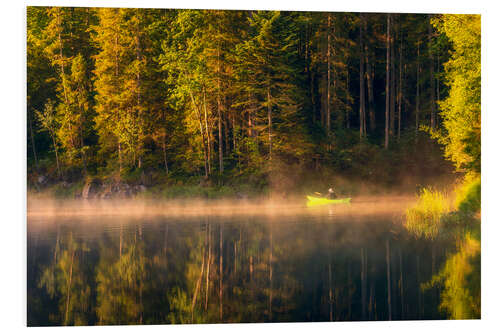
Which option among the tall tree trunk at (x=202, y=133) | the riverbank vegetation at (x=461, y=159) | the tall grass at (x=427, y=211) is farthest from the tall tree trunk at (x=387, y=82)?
the tall tree trunk at (x=202, y=133)

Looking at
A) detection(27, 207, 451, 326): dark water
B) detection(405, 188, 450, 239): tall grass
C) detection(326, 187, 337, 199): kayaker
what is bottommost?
detection(27, 207, 451, 326): dark water

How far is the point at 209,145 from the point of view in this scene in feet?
39.7

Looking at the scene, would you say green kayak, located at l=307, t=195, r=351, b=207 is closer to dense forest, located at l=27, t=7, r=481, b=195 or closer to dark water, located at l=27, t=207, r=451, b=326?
dense forest, located at l=27, t=7, r=481, b=195

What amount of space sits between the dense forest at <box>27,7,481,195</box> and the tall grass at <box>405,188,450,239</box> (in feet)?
1.18

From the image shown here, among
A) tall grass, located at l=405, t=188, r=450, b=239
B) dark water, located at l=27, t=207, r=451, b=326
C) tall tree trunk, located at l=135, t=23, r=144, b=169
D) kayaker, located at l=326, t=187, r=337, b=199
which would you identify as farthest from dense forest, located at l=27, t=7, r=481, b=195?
dark water, located at l=27, t=207, r=451, b=326

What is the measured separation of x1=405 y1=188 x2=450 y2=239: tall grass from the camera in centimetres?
1104

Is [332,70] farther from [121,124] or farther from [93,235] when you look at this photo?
[93,235]

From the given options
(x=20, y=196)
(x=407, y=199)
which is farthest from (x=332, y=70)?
(x=20, y=196)

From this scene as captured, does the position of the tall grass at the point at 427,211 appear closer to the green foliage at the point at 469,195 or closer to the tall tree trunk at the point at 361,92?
the green foliage at the point at 469,195

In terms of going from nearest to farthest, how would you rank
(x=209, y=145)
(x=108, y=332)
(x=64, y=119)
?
(x=108, y=332)
(x=64, y=119)
(x=209, y=145)

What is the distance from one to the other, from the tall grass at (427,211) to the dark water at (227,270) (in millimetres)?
242

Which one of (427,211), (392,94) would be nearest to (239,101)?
(392,94)
